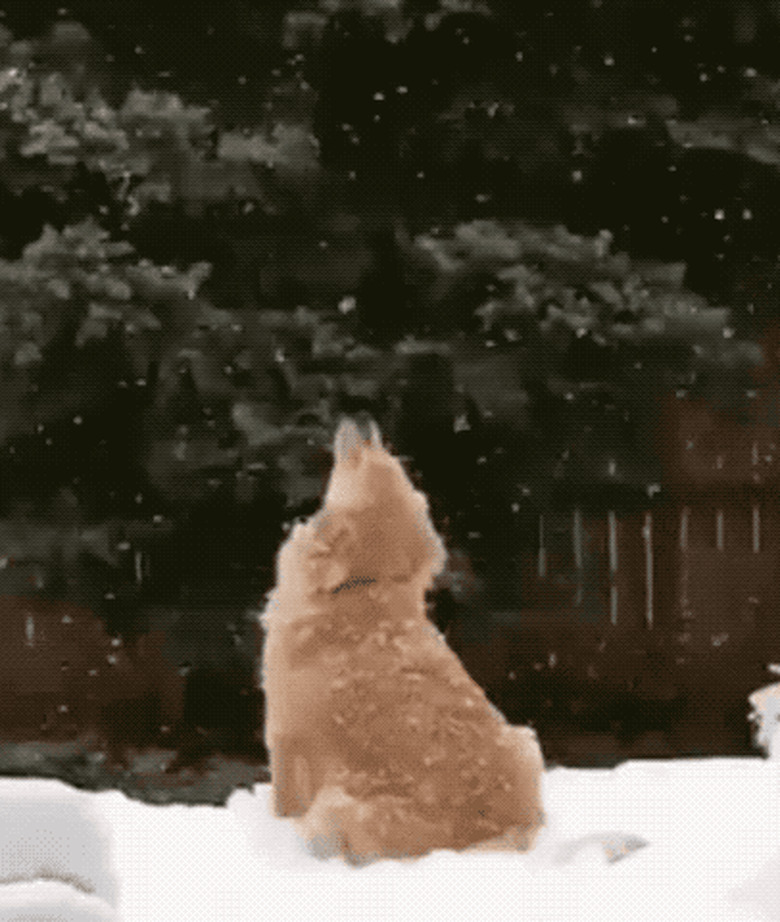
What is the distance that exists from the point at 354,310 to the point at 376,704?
3.77 m

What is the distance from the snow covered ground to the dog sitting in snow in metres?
0.05

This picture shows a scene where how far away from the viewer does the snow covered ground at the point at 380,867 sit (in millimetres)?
1741

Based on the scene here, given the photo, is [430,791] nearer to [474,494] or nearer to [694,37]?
[474,494]

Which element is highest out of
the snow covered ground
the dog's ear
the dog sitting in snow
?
the dog's ear

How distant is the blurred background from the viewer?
5.68 metres

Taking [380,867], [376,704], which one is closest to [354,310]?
[376,704]

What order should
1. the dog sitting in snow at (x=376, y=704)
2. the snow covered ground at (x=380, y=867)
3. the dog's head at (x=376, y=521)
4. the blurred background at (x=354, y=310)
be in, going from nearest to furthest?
the snow covered ground at (x=380, y=867), the dog sitting in snow at (x=376, y=704), the dog's head at (x=376, y=521), the blurred background at (x=354, y=310)

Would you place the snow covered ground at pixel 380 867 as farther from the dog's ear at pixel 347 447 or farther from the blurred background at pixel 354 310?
the blurred background at pixel 354 310

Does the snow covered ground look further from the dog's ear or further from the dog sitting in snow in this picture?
the dog's ear

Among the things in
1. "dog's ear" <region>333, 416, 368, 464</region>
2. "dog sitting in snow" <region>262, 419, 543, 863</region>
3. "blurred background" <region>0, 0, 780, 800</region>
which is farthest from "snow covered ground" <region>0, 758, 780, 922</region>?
"blurred background" <region>0, 0, 780, 800</region>

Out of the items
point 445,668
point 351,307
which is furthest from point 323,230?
point 445,668

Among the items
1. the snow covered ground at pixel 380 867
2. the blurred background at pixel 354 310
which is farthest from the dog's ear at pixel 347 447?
the blurred background at pixel 354 310

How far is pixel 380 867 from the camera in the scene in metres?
2.03

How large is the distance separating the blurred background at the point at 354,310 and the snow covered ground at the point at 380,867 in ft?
11.1
